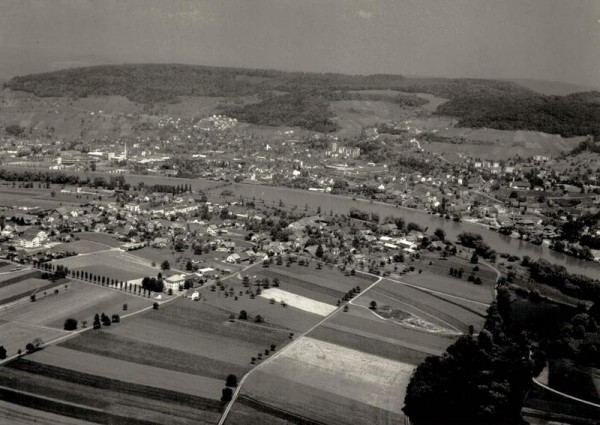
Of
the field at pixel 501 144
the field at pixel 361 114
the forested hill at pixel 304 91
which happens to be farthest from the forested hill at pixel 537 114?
the field at pixel 361 114

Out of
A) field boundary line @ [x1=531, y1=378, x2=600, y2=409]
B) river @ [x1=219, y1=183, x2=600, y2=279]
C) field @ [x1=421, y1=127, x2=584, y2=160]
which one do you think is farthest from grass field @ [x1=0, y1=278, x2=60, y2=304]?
field @ [x1=421, y1=127, x2=584, y2=160]

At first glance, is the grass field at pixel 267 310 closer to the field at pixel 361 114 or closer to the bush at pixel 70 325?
the bush at pixel 70 325

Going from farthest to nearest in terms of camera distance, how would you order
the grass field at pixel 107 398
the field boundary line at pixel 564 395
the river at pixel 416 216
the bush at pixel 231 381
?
the river at pixel 416 216 → the field boundary line at pixel 564 395 → the bush at pixel 231 381 → the grass field at pixel 107 398

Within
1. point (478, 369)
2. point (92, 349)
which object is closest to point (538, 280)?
point (478, 369)

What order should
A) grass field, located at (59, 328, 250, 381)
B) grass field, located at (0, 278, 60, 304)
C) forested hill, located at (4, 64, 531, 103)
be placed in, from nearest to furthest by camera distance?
grass field, located at (59, 328, 250, 381), grass field, located at (0, 278, 60, 304), forested hill, located at (4, 64, 531, 103)

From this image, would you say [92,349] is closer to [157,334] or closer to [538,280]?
[157,334]

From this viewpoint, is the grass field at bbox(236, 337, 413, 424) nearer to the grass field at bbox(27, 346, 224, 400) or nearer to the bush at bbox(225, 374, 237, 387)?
the bush at bbox(225, 374, 237, 387)

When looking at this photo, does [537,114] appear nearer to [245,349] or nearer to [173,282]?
[173,282]
